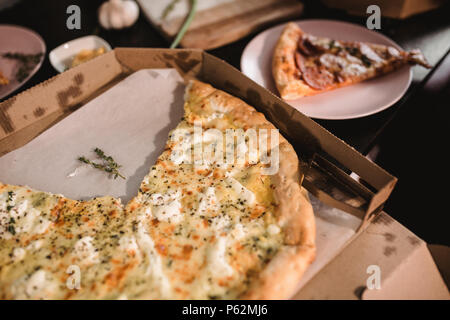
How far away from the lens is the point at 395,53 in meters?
2.49

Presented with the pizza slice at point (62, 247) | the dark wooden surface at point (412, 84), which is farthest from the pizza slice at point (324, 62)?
the pizza slice at point (62, 247)

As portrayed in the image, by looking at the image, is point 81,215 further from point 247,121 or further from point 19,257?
point 247,121

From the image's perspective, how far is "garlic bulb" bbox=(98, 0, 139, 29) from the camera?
9.47 ft

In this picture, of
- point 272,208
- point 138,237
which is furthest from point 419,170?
point 138,237

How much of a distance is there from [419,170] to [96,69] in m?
2.29

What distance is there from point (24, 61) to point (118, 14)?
821mm

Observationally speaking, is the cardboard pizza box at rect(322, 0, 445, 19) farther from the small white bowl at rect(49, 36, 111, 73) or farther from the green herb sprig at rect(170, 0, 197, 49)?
the small white bowl at rect(49, 36, 111, 73)

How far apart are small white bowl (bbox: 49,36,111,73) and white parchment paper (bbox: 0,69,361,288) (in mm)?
593

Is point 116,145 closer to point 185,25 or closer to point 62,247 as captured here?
point 62,247

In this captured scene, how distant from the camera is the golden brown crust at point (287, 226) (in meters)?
1.44

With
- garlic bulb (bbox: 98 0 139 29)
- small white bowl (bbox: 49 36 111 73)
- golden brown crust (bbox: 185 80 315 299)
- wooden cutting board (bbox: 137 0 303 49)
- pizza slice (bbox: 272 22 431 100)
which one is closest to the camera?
golden brown crust (bbox: 185 80 315 299)

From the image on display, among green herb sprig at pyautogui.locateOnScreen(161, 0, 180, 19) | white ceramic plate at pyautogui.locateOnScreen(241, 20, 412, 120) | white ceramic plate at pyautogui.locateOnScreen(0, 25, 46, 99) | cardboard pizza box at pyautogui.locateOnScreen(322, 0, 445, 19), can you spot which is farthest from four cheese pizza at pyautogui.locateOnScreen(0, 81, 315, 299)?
cardboard pizza box at pyautogui.locateOnScreen(322, 0, 445, 19)

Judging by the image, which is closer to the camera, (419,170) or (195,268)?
(195,268)

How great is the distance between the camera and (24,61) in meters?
A: 2.59
